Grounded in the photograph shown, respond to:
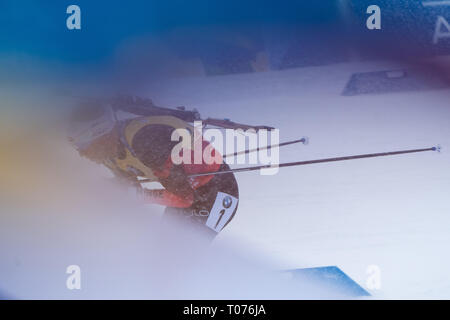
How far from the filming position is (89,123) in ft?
6.88

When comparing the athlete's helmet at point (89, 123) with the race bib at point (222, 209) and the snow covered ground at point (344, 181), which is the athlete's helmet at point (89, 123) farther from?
the race bib at point (222, 209)

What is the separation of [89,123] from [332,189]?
1.04m

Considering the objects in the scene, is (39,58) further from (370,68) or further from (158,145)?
(370,68)

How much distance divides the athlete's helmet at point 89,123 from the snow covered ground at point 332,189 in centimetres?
8

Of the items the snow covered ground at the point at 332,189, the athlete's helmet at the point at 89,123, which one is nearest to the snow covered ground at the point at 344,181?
the snow covered ground at the point at 332,189

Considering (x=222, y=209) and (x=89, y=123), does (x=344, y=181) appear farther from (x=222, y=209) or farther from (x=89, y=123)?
(x=89, y=123)

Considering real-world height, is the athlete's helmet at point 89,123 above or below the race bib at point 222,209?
above

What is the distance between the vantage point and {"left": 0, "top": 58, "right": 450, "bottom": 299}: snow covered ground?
6.91 ft

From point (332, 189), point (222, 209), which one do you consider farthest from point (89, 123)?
point (332, 189)

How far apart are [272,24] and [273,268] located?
1.00 metres

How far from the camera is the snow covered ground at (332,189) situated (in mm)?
2105

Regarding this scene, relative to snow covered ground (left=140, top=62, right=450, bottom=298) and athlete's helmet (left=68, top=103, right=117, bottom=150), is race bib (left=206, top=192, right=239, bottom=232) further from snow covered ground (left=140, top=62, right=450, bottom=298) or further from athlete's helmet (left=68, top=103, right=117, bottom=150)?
athlete's helmet (left=68, top=103, right=117, bottom=150)

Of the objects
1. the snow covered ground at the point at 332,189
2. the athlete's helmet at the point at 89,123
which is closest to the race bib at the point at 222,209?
the snow covered ground at the point at 332,189
